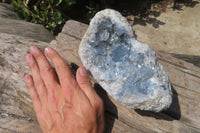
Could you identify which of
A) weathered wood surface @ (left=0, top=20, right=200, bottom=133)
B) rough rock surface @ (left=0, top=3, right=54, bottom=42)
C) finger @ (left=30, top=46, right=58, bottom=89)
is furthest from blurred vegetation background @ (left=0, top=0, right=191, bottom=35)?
finger @ (left=30, top=46, right=58, bottom=89)

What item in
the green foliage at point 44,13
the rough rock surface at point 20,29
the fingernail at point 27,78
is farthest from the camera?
the green foliage at point 44,13

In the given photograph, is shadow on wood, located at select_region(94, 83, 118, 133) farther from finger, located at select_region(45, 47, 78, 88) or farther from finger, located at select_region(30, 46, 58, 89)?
finger, located at select_region(30, 46, 58, 89)

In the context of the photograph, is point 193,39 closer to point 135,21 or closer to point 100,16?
point 135,21

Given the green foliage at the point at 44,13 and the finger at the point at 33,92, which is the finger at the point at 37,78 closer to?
the finger at the point at 33,92

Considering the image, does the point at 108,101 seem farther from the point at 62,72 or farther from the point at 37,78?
the point at 37,78

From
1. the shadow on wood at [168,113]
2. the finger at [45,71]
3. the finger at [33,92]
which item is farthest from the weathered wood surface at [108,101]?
the finger at [45,71]

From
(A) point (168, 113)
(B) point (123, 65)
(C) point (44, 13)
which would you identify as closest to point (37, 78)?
(B) point (123, 65)

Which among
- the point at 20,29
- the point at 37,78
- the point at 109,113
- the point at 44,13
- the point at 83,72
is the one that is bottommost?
the point at 109,113
